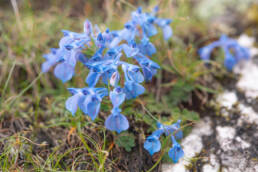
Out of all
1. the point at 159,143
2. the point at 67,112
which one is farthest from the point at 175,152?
the point at 67,112

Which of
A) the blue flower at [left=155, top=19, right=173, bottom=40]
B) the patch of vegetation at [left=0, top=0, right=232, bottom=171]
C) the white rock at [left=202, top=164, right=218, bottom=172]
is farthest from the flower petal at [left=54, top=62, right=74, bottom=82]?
the white rock at [left=202, top=164, right=218, bottom=172]

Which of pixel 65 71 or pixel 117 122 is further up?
pixel 65 71

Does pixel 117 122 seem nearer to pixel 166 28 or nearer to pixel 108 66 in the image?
pixel 108 66

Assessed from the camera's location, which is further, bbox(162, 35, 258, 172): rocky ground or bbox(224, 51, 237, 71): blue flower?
bbox(224, 51, 237, 71): blue flower

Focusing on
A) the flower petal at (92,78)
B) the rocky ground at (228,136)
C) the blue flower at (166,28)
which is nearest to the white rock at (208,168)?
the rocky ground at (228,136)

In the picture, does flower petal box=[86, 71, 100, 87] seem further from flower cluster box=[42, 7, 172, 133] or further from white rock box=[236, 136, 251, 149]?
white rock box=[236, 136, 251, 149]

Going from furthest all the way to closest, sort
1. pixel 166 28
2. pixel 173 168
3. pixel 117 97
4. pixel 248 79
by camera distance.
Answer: pixel 248 79 → pixel 166 28 → pixel 173 168 → pixel 117 97

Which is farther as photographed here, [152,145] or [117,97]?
[152,145]
